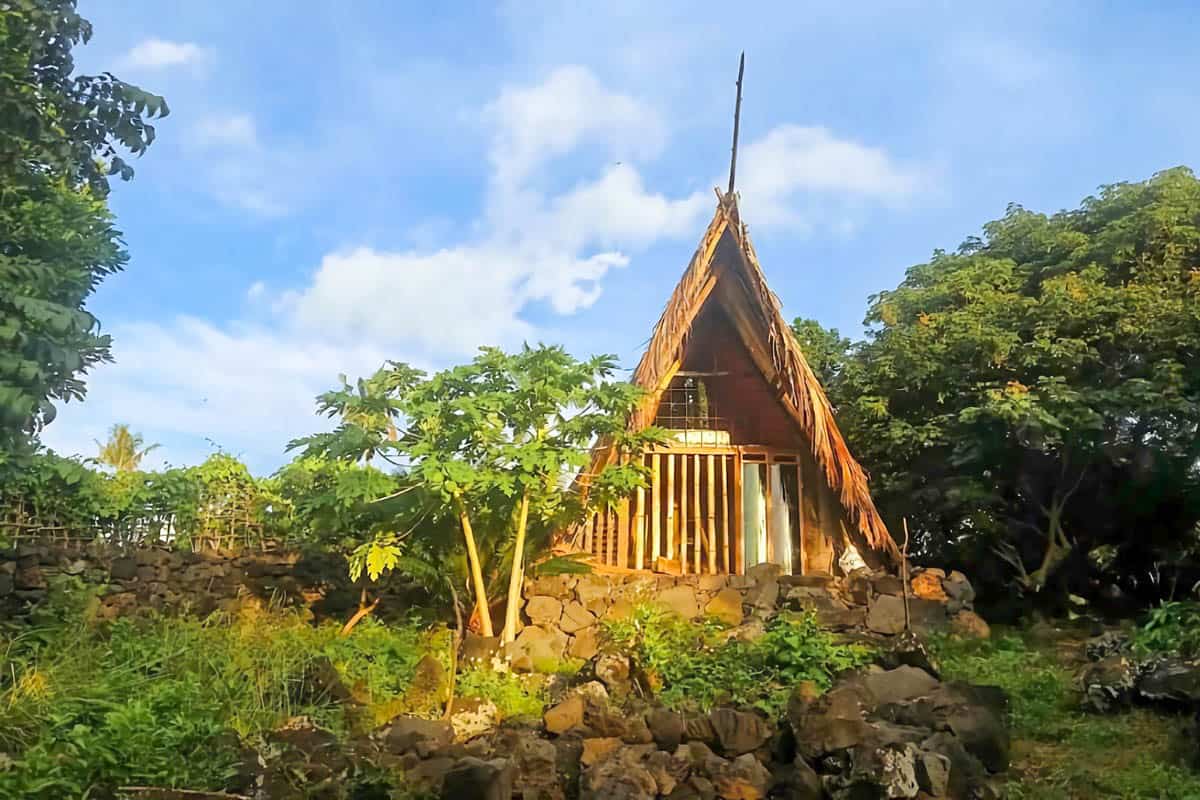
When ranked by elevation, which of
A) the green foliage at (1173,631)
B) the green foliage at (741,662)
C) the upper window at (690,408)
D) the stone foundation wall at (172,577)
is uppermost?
the upper window at (690,408)

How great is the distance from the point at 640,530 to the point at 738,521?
0.98 m

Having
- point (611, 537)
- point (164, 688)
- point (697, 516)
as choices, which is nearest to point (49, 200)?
point (164, 688)

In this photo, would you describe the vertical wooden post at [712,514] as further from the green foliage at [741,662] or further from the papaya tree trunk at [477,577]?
the papaya tree trunk at [477,577]

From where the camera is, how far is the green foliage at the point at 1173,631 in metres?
6.64

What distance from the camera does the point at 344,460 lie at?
713 centimetres

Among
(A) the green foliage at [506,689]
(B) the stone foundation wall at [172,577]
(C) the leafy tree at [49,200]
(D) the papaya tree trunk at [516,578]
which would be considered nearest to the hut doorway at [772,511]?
(D) the papaya tree trunk at [516,578]

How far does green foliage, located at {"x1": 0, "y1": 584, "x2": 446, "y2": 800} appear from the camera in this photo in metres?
4.59

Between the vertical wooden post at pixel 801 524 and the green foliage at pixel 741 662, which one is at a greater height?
the vertical wooden post at pixel 801 524

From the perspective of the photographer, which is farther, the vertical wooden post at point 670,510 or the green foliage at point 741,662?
the vertical wooden post at point 670,510

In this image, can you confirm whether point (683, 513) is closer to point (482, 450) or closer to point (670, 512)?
point (670, 512)

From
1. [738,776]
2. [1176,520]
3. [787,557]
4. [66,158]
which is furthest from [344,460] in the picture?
[1176,520]

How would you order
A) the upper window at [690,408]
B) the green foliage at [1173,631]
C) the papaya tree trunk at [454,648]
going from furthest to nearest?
the upper window at [690,408] < the green foliage at [1173,631] < the papaya tree trunk at [454,648]

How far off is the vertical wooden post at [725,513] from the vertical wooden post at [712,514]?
0.08m

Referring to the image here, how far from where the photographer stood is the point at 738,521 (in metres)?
9.48
